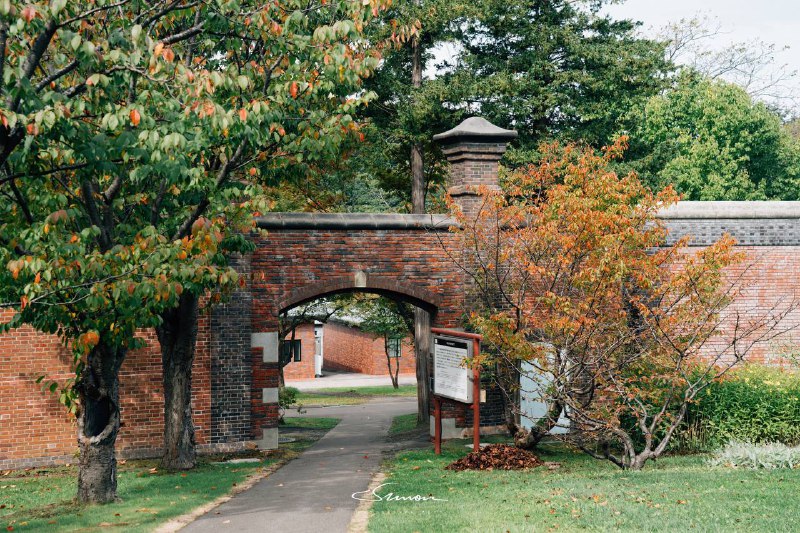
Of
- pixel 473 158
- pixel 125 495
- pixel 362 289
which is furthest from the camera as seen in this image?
pixel 473 158

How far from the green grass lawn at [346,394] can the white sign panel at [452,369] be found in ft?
64.9

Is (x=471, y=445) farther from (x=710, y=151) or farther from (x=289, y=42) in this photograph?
(x=710, y=151)

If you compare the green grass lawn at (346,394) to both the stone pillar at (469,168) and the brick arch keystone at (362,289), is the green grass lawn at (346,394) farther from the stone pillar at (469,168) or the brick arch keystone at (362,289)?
the brick arch keystone at (362,289)

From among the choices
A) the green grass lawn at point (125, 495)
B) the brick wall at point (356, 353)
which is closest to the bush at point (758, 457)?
the green grass lawn at point (125, 495)

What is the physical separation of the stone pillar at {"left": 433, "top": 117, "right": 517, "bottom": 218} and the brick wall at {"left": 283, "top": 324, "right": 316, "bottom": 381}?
3244cm

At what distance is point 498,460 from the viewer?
575 inches

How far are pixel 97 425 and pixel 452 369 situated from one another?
6264 millimetres

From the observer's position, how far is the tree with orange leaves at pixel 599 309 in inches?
556

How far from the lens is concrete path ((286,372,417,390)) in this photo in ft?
152

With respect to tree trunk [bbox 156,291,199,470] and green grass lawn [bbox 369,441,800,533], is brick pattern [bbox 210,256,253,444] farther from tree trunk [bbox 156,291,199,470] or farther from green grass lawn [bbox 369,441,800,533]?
green grass lawn [bbox 369,441,800,533]

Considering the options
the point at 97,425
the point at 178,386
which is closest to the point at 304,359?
the point at 178,386

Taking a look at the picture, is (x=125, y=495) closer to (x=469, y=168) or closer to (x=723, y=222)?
(x=469, y=168)

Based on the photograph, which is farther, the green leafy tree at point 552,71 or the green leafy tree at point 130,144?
the green leafy tree at point 552,71

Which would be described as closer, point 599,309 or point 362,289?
point 599,309
